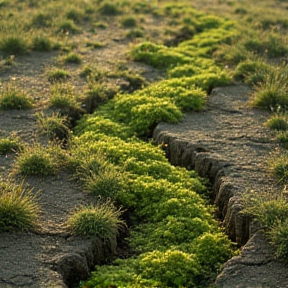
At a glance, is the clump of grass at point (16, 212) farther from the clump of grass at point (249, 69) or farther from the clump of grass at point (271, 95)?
the clump of grass at point (249, 69)

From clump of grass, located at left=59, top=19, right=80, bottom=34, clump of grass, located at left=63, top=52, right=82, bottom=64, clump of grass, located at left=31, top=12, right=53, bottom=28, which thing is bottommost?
clump of grass, located at left=63, top=52, right=82, bottom=64

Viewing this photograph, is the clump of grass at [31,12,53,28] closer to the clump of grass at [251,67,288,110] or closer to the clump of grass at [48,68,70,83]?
the clump of grass at [48,68,70,83]

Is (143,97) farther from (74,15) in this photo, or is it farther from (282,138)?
(74,15)

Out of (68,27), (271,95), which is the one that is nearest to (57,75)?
(68,27)

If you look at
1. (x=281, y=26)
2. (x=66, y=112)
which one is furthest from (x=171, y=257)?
(x=281, y=26)

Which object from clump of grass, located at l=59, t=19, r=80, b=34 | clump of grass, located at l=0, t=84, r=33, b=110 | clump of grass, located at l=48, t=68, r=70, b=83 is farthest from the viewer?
clump of grass, located at l=59, t=19, r=80, b=34

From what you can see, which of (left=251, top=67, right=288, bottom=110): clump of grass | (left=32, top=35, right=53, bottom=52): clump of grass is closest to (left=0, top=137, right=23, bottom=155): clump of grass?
(left=251, top=67, right=288, bottom=110): clump of grass
